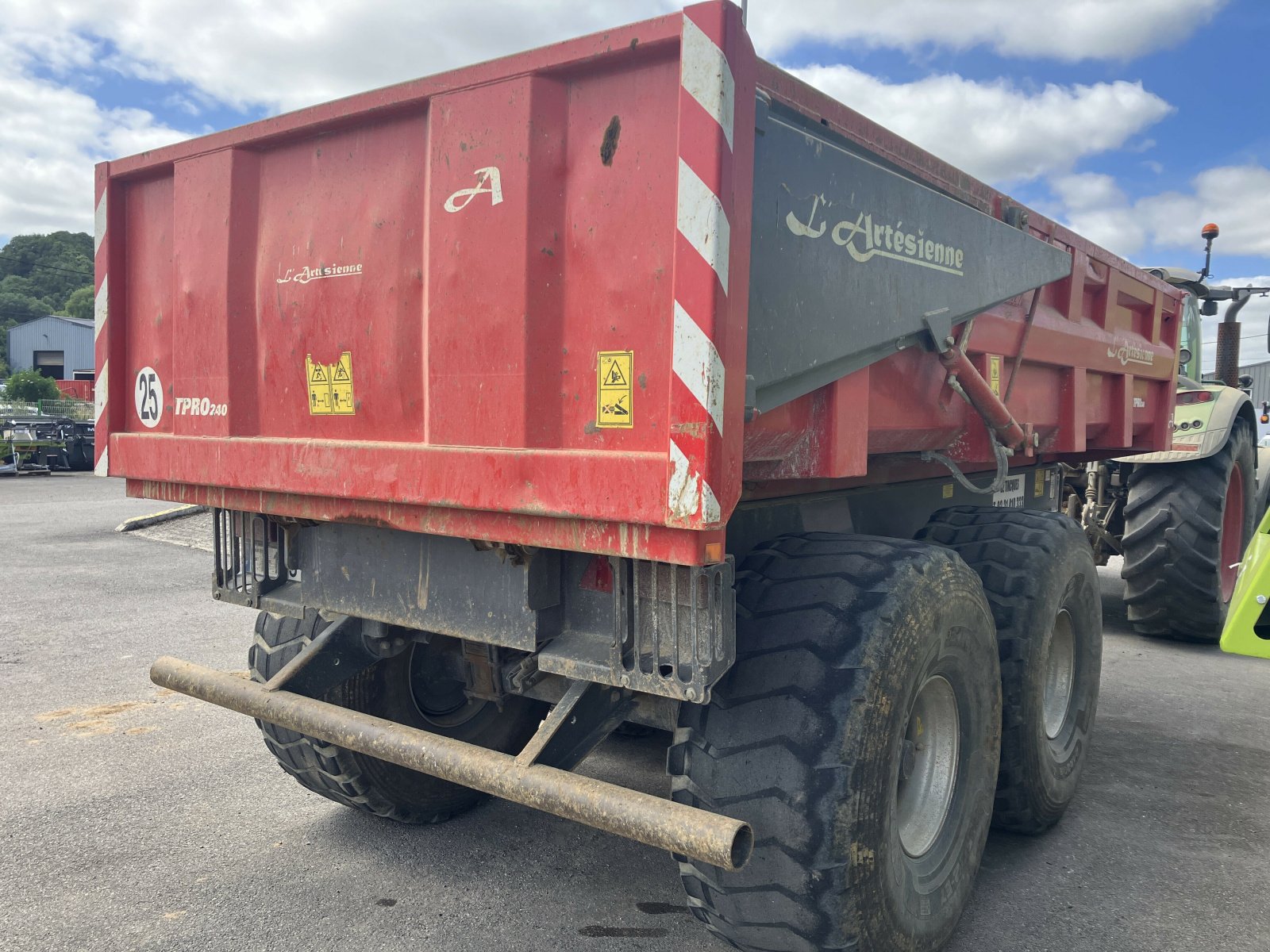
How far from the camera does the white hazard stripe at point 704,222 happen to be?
191 centimetres

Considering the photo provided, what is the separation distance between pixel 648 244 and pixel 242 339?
1.45 metres

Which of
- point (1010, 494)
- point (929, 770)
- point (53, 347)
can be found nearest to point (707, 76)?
point (929, 770)

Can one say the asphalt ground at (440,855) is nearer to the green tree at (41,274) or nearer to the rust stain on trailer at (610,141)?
the rust stain on trailer at (610,141)

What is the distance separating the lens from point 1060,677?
380cm

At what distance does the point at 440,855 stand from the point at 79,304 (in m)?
76.8

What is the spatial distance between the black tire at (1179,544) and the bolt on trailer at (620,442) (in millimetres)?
3374

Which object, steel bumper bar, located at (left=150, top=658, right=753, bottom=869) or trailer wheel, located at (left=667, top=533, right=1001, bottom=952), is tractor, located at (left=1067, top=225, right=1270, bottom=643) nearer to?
trailer wheel, located at (left=667, top=533, right=1001, bottom=952)

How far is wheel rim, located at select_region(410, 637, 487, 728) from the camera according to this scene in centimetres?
334

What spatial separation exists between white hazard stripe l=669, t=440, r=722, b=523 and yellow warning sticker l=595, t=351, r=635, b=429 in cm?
17

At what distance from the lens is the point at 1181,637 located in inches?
258

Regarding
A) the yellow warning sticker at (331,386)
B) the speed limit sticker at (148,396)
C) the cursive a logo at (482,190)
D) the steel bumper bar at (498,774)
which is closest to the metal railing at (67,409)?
the speed limit sticker at (148,396)

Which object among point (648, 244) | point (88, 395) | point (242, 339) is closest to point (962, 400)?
point (648, 244)

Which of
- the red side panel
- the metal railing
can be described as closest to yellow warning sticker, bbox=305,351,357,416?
the red side panel

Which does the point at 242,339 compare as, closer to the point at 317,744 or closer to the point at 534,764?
the point at 317,744
